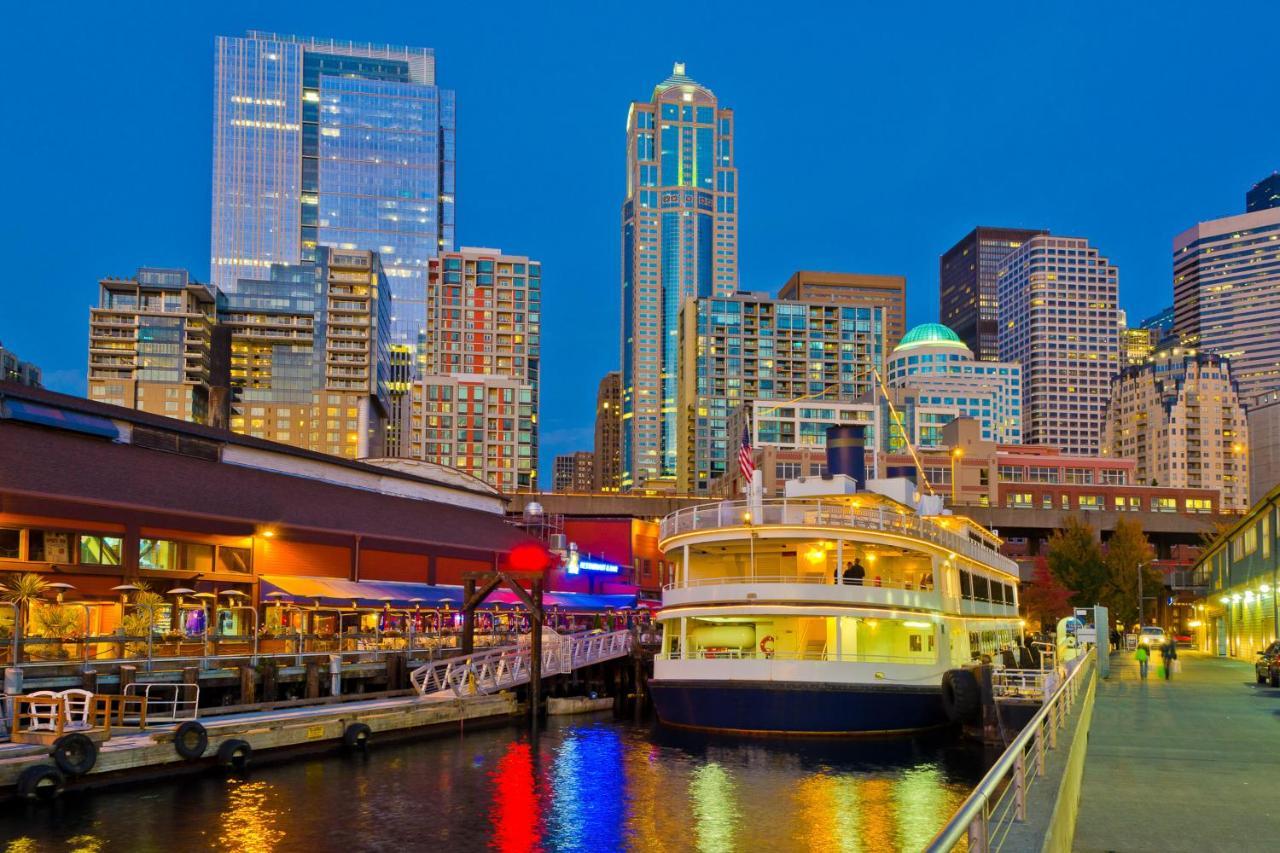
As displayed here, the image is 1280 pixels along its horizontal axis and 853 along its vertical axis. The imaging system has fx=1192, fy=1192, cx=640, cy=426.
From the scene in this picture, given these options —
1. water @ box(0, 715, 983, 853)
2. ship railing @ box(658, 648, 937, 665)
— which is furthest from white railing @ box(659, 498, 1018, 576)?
water @ box(0, 715, 983, 853)

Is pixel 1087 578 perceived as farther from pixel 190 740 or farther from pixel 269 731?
pixel 190 740

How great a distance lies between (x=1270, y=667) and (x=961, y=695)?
10582 mm

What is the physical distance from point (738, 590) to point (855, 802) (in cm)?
1147

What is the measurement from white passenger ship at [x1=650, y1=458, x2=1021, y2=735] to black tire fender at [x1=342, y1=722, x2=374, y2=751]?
10.3 metres

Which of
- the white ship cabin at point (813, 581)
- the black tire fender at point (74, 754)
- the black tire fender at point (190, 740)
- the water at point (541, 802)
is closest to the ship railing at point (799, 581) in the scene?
the white ship cabin at point (813, 581)

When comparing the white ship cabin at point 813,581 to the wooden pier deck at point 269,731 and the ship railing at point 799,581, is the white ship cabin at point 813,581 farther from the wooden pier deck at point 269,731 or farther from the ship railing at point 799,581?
the wooden pier deck at point 269,731

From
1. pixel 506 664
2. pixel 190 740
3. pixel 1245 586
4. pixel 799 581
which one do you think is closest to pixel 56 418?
pixel 506 664

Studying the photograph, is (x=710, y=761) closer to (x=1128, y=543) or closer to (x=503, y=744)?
(x=503, y=744)

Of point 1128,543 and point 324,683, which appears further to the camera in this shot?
point 1128,543

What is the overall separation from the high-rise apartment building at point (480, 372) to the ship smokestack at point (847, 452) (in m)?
125

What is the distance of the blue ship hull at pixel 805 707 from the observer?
3644 centimetres

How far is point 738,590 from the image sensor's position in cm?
3853

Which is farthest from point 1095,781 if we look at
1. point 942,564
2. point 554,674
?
point 554,674

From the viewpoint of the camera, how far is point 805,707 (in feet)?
119
